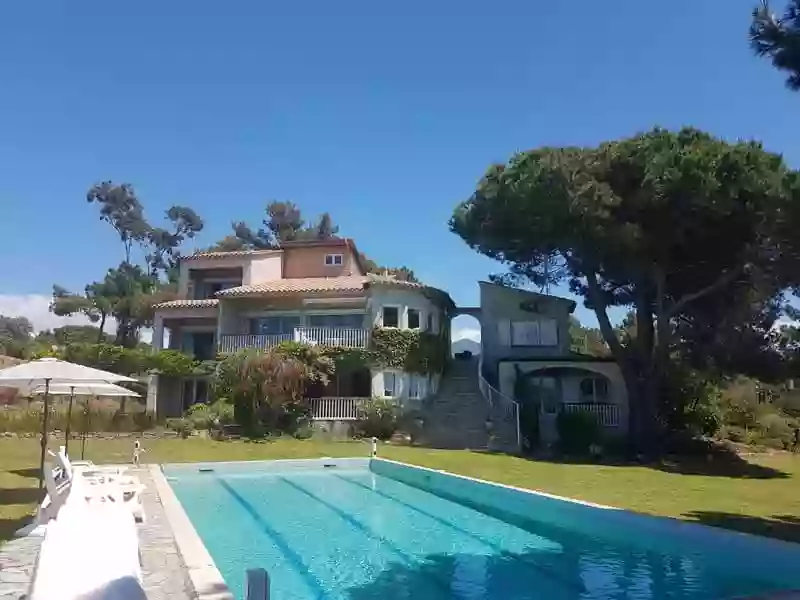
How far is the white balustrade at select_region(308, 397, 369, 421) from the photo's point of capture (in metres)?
29.0

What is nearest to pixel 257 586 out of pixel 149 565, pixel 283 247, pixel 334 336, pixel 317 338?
pixel 149 565

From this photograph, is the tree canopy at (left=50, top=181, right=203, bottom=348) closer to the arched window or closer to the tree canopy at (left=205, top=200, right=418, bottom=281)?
the tree canopy at (left=205, top=200, right=418, bottom=281)

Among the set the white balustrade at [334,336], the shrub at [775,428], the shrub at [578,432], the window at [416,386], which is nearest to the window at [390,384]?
the window at [416,386]

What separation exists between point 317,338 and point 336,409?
12.2 ft

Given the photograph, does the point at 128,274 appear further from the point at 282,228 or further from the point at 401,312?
the point at 401,312

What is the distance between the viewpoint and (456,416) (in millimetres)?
28516

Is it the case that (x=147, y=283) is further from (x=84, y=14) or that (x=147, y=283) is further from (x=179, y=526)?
(x=179, y=526)

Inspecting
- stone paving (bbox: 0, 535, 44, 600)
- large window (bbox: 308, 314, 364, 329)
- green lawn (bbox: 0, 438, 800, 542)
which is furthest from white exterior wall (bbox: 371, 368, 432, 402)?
stone paving (bbox: 0, 535, 44, 600)

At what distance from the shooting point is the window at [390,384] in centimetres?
3059

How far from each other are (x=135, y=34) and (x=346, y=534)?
11.8 m

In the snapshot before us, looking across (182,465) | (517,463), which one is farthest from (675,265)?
(182,465)

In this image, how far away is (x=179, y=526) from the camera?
31.0 ft

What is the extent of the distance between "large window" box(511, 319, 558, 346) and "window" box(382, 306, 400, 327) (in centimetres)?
589

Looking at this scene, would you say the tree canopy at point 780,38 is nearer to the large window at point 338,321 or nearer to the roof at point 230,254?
the large window at point 338,321
